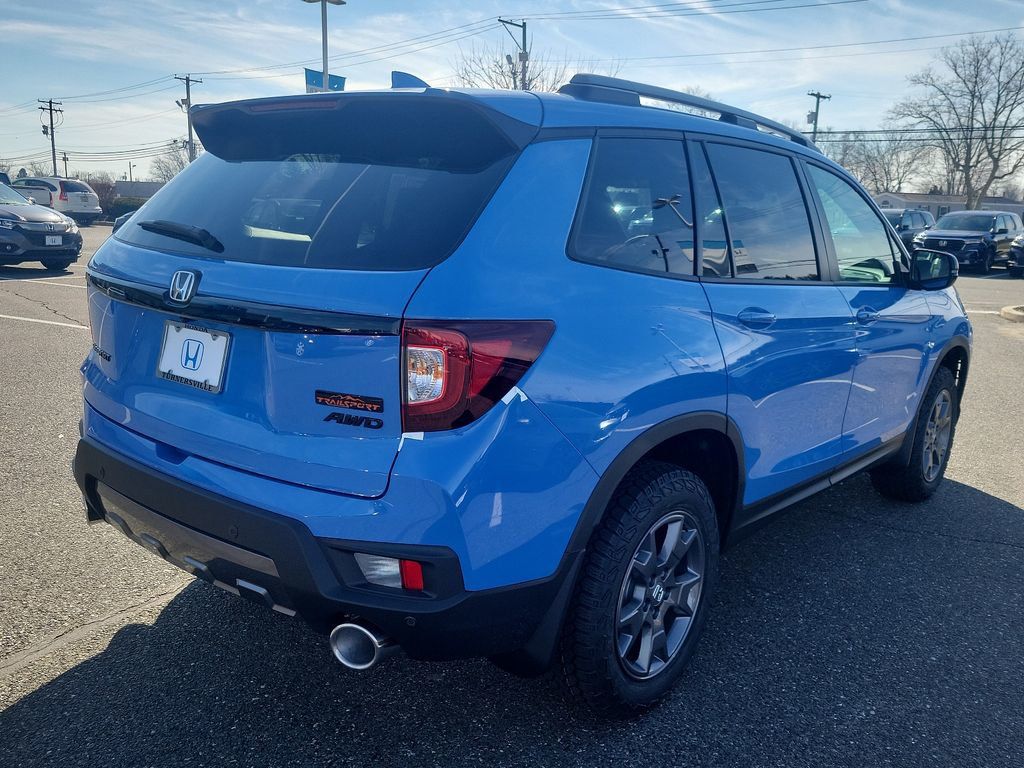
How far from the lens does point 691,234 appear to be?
2.61 meters

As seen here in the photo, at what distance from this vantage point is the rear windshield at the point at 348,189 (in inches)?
78.3

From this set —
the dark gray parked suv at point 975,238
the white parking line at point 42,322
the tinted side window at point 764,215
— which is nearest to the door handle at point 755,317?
the tinted side window at point 764,215

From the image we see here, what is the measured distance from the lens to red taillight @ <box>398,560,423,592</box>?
1.86m

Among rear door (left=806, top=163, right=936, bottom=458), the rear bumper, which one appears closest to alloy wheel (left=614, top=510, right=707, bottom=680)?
the rear bumper

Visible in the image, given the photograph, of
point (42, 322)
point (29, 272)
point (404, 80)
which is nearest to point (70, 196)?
point (29, 272)

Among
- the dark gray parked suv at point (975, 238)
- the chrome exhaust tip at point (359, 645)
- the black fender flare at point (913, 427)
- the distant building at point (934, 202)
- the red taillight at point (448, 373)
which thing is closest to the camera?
the red taillight at point (448, 373)

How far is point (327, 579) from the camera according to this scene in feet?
6.23

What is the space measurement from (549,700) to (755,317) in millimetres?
1400

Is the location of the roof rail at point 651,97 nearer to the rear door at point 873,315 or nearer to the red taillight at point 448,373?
the rear door at point 873,315

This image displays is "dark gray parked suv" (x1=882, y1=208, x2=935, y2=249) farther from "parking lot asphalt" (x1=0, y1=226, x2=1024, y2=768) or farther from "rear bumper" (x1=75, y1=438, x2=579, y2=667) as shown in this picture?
"rear bumper" (x1=75, y1=438, x2=579, y2=667)

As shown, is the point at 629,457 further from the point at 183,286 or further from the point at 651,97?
the point at 651,97

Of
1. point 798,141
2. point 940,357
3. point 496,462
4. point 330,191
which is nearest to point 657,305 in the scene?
point 496,462

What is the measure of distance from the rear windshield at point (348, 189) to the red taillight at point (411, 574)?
0.68 meters

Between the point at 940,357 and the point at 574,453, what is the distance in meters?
3.05
